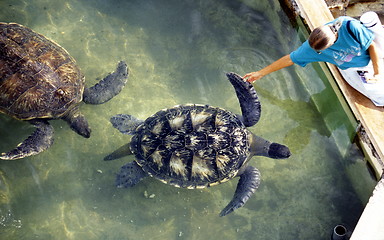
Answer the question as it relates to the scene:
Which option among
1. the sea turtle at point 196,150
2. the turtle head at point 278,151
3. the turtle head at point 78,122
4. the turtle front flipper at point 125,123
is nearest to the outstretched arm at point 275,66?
the sea turtle at point 196,150

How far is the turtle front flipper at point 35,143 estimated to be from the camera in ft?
13.2

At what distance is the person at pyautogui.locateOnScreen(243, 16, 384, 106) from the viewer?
10.6ft

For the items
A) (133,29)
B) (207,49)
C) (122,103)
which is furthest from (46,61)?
(207,49)

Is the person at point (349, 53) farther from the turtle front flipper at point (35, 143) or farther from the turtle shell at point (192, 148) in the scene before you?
the turtle front flipper at point (35, 143)

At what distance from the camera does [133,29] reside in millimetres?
5160

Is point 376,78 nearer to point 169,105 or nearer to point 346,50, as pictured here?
point 346,50

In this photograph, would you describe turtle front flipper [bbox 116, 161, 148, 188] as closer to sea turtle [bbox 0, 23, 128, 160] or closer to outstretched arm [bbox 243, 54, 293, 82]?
sea turtle [bbox 0, 23, 128, 160]

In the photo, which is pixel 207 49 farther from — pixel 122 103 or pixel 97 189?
pixel 97 189

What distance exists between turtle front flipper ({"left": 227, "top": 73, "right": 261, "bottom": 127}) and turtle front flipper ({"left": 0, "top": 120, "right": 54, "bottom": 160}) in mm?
2313

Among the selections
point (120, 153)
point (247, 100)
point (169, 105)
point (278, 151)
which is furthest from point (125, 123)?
point (278, 151)

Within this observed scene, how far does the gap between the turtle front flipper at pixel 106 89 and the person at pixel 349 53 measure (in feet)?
6.22

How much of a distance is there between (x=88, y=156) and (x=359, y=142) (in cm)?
329

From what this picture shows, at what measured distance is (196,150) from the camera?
11.8ft

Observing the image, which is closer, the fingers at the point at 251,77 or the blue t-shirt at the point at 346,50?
the blue t-shirt at the point at 346,50
